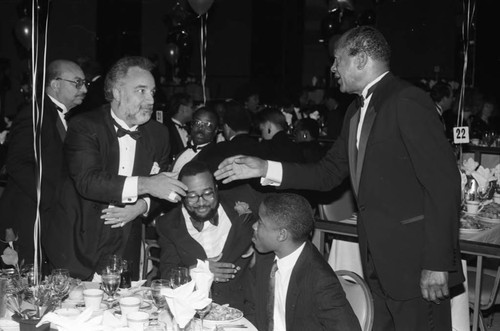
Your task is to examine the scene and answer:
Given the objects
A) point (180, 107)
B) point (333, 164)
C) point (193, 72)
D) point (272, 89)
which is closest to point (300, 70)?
point (272, 89)

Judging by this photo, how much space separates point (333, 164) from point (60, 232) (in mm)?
1518

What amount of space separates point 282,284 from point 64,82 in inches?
85.8

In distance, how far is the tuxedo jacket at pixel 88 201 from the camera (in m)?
3.17

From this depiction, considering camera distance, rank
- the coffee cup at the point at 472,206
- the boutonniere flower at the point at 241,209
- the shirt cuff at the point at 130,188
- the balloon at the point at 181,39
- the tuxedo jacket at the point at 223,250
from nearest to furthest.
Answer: the shirt cuff at the point at 130,188
the tuxedo jacket at the point at 223,250
the boutonniere flower at the point at 241,209
the coffee cup at the point at 472,206
the balloon at the point at 181,39

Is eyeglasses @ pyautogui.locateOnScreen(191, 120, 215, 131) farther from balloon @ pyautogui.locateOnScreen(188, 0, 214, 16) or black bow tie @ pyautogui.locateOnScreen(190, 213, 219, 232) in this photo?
balloon @ pyautogui.locateOnScreen(188, 0, 214, 16)

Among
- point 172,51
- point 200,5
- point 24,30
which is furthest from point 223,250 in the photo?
point 172,51

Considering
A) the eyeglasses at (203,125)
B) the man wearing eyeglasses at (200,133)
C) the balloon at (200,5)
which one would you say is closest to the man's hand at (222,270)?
the man wearing eyeglasses at (200,133)

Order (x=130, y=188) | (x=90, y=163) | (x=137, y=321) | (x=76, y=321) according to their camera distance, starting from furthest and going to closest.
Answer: (x=90, y=163) → (x=130, y=188) → (x=137, y=321) → (x=76, y=321)

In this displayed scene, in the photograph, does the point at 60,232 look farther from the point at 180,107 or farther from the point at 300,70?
the point at 300,70

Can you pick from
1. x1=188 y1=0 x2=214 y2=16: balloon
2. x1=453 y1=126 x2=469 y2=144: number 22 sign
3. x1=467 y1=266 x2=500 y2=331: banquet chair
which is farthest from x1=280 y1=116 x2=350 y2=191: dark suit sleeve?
x1=188 y1=0 x2=214 y2=16: balloon

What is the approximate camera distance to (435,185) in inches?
98.0

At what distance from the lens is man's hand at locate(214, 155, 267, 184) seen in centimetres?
314

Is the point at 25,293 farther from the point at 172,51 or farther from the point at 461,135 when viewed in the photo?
the point at 172,51

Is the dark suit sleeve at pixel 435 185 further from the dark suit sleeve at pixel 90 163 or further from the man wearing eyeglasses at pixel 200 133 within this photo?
the man wearing eyeglasses at pixel 200 133
